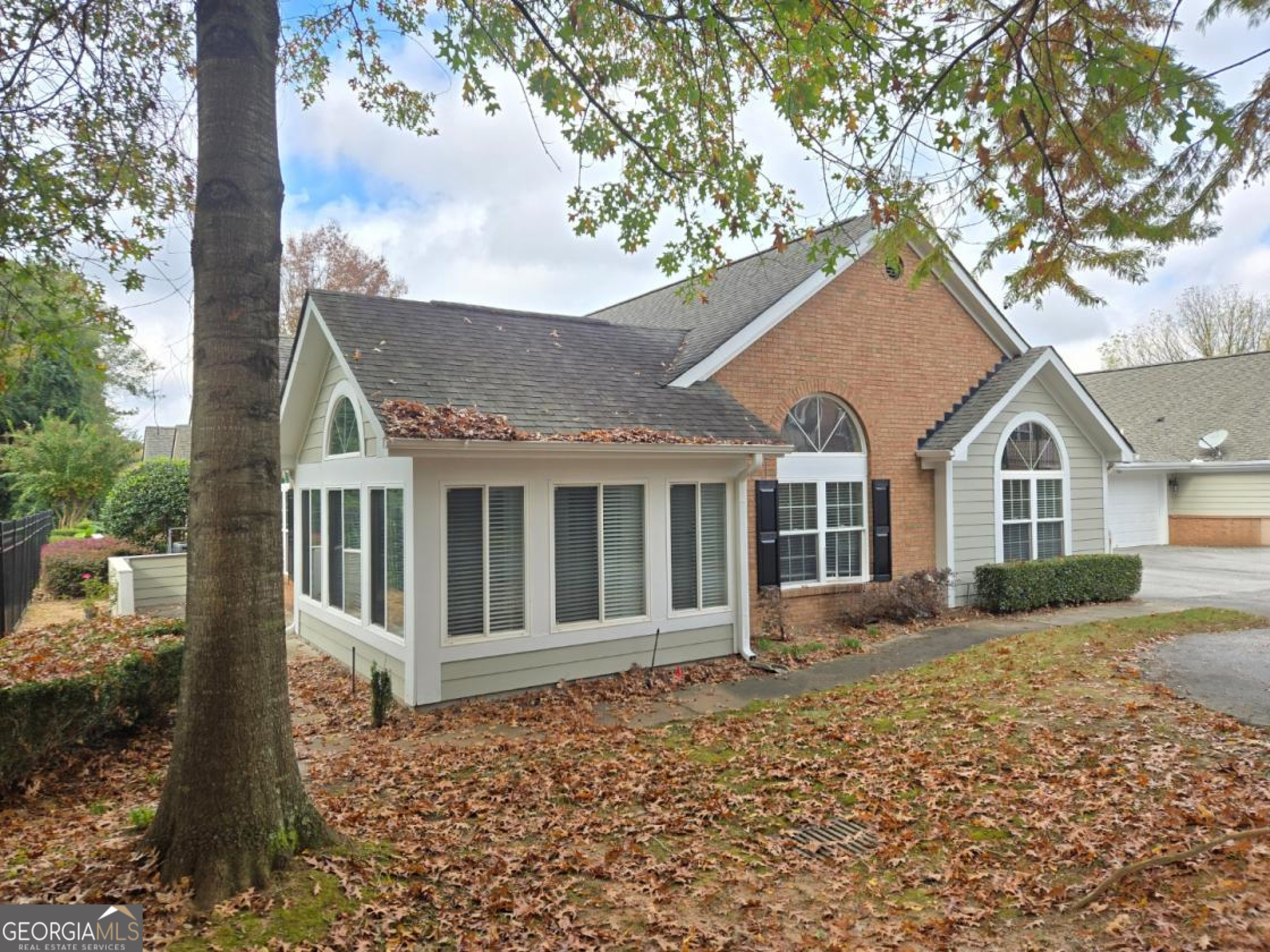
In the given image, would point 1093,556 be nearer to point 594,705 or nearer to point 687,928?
point 594,705

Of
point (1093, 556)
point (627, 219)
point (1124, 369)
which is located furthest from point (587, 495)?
point (1124, 369)

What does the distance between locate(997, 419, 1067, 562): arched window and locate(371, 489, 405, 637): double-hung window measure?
1097 centimetres

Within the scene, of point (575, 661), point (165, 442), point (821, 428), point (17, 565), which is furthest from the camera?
point (165, 442)

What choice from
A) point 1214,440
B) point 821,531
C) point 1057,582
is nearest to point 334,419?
point 821,531

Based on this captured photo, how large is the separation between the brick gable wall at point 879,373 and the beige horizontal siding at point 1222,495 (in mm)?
16368

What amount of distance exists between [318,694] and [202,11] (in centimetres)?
766

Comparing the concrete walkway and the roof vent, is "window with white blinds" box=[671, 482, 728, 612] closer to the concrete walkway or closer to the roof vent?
the concrete walkway

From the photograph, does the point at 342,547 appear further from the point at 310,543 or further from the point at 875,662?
the point at 875,662

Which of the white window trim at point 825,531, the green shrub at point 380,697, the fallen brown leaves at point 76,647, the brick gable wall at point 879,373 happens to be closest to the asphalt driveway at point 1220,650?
the white window trim at point 825,531

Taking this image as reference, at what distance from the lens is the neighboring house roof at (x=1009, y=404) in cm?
1312

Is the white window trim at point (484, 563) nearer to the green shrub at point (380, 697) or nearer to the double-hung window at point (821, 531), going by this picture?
the green shrub at point (380, 697)

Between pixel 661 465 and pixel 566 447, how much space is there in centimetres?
167

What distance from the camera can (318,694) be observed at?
368 inches

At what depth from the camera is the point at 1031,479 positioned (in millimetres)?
14398
